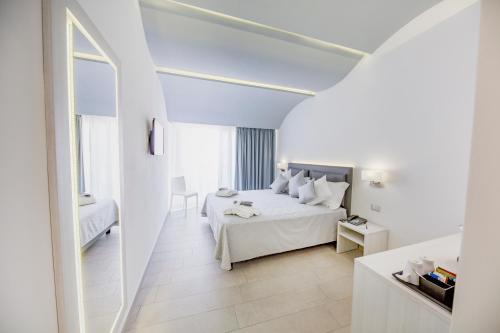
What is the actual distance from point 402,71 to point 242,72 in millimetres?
2246

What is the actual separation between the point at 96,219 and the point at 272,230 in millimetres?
1931

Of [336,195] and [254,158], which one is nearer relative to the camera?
[336,195]

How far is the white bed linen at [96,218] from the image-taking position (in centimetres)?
95

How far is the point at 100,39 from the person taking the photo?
1056 mm

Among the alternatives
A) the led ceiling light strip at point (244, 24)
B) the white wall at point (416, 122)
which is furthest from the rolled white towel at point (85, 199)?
the white wall at point (416, 122)

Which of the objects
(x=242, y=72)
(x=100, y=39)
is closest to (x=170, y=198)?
(x=242, y=72)

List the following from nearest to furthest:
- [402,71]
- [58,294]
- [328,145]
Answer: [58,294] → [402,71] → [328,145]

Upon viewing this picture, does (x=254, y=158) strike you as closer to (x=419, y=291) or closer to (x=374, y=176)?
(x=374, y=176)

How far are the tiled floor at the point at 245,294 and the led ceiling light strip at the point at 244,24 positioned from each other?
2.94 m

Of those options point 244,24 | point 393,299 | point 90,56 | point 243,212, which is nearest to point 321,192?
point 243,212

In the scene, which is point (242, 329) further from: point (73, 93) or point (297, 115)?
point (297, 115)

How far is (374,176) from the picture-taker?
8.16 feet

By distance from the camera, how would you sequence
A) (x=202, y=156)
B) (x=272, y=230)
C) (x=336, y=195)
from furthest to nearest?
1. (x=202, y=156)
2. (x=336, y=195)
3. (x=272, y=230)

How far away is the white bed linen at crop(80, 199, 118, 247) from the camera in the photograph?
3.11 ft
